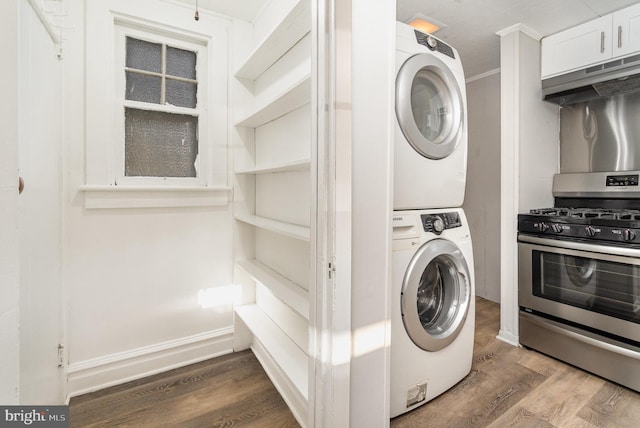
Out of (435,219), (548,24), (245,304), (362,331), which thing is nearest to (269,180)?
(245,304)

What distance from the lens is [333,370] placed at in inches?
45.4

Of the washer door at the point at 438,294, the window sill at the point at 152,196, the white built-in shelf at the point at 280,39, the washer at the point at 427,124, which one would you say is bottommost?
the washer door at the point at 438,294

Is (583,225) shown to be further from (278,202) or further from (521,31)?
(278,202)

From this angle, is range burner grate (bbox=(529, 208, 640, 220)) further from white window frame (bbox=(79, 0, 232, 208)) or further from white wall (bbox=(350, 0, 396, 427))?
white window frame (bbox=(79, 0, 232, 208))

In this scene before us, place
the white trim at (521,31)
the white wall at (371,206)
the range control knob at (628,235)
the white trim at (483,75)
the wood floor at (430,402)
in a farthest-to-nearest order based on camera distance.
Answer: the white trim at (483,75) → the white trim at (521,31) → the range control knob at (628,235) → the wood floor at (430,402) → the white wall at (371,206)

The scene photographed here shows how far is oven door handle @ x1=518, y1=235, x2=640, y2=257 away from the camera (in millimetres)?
1725

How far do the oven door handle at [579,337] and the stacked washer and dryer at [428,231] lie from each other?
72cm

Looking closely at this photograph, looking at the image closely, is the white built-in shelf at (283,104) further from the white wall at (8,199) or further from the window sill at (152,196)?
the white wall at (8,199)

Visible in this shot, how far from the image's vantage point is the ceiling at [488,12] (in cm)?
198

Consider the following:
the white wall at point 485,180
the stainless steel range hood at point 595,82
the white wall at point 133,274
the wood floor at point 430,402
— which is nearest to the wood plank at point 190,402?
the wood floor at point 430,402

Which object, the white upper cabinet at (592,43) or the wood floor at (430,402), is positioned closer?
the wood floor at (430,402)

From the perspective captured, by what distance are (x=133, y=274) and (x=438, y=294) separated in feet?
6.18

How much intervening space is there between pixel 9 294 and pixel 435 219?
1.61 metres

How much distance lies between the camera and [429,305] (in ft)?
5.69
